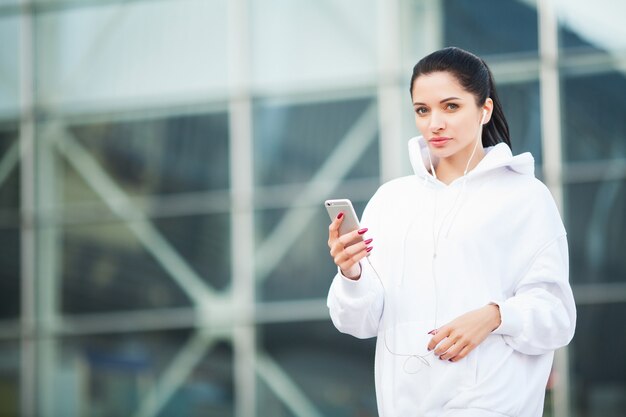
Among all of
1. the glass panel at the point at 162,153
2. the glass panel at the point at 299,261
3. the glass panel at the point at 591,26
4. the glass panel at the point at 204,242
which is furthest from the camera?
the glass panel at the point at 162,153

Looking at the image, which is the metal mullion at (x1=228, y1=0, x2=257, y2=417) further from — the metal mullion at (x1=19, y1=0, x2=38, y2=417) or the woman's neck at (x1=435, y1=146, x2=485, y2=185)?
the woman's neck at (x1=435, y1=146, x2=485, y2=185)

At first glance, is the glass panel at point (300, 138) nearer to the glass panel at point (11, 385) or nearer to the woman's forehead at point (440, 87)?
the glass panel at point (11, 385)

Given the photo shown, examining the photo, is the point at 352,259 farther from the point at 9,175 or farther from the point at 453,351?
the point at 9,175

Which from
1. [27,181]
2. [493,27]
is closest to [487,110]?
[493,27]

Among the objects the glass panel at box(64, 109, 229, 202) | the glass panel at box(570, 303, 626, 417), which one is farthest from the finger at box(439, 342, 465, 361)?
the glass panel at box(64, 109, 229, 202)

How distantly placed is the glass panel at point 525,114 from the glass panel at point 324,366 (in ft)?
6.46

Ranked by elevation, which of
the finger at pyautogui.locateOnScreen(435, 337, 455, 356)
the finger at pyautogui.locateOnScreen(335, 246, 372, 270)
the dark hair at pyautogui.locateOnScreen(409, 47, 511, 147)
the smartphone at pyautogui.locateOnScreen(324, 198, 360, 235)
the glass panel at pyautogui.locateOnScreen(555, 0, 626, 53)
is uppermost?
the glass panel at pyautogui.locateOnScreen(555, 0, 626, 53)

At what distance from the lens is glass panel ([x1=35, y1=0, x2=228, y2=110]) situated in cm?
1036

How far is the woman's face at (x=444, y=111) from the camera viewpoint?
2.68m

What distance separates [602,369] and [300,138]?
3.04 metres

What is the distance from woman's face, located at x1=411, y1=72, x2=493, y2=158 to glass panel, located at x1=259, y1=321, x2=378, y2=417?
6.98 m

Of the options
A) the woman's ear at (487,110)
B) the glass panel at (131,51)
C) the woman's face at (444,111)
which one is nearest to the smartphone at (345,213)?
the woman's face at (444,111)

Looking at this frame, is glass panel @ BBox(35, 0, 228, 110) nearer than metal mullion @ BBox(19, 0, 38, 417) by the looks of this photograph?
Yes

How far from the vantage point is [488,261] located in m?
2.69
